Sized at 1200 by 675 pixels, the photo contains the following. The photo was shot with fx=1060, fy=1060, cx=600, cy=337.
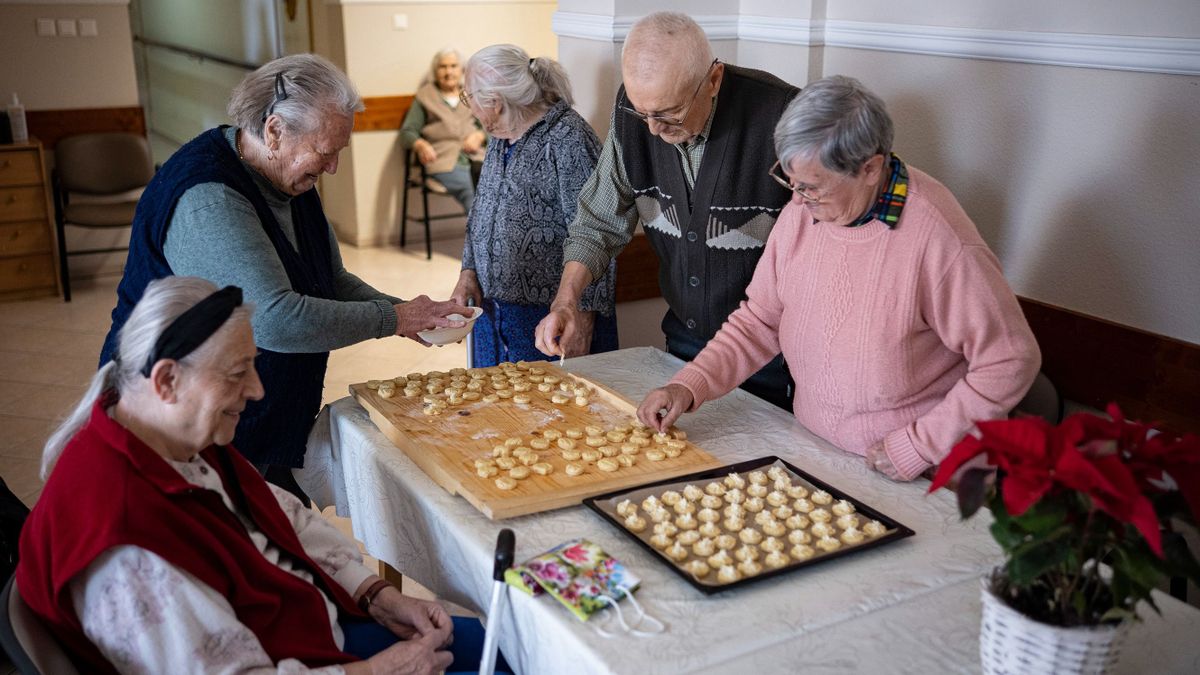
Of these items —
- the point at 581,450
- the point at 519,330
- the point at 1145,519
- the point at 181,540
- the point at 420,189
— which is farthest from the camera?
the point at 420,189

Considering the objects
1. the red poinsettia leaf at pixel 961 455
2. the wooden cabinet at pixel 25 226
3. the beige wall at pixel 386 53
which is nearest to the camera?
the red poinsettia leaf at pixel 961 455

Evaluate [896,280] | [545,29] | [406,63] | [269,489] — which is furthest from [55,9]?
[896,280]

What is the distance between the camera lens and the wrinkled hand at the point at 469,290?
3.08 m

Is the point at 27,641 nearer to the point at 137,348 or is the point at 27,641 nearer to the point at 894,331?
the point at 137,348

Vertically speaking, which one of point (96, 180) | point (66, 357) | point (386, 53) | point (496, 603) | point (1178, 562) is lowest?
point (66, 357)

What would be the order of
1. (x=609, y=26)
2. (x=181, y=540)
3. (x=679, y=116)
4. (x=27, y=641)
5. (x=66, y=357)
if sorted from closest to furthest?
1. (x=27, y=641)
2. (x=181, y=540)
3. (x=679, y=116)
4. (x=609, y=26)
5. (x=66, y=357)

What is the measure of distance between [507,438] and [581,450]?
0.49 feet

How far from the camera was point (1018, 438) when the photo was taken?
113 cm

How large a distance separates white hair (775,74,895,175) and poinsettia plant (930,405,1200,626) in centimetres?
71

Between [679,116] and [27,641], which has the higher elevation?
[679,116]

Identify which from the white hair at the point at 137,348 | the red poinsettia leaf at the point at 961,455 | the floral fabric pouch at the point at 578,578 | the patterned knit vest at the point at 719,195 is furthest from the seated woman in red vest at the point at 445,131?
the red poinsettia leaf at the point at 961,455

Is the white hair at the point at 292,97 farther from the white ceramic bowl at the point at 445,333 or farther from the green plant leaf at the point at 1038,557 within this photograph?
the green plant leaf at the point at 1038,557

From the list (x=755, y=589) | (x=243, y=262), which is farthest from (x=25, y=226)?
(x=755, y=589)

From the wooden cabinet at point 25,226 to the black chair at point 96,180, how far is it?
100mm
